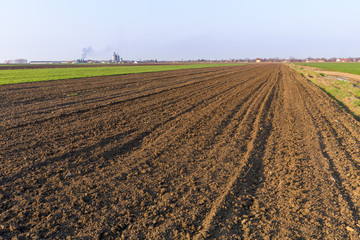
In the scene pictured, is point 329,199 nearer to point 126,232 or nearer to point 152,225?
point 152,225

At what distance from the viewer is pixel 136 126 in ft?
27.7

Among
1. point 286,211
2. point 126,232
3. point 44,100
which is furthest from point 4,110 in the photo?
point 286,211

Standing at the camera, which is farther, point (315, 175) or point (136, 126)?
point (136, 126)

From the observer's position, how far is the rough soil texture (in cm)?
346

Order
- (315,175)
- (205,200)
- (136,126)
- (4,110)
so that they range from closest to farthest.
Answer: (205,200) < (315,175) < (136,126) < (4,110)

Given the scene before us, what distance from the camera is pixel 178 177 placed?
4.93 meters

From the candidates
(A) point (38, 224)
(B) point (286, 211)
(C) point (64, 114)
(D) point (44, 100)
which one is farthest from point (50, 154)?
(D) point (44, 100)

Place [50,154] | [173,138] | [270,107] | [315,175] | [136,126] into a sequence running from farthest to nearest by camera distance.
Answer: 1. [270,107]
2. [136,126]
3. [173,138]
4. [50,154]
5. [315,175]

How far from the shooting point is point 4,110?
1089cm

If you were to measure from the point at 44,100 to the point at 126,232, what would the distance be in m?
12.6

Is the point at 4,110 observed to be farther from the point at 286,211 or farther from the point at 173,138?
the point at 286,211

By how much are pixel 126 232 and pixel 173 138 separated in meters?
4.13

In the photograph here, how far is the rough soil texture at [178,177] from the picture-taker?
3.46 meters

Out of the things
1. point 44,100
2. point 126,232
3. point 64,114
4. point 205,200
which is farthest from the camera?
point 44,100
